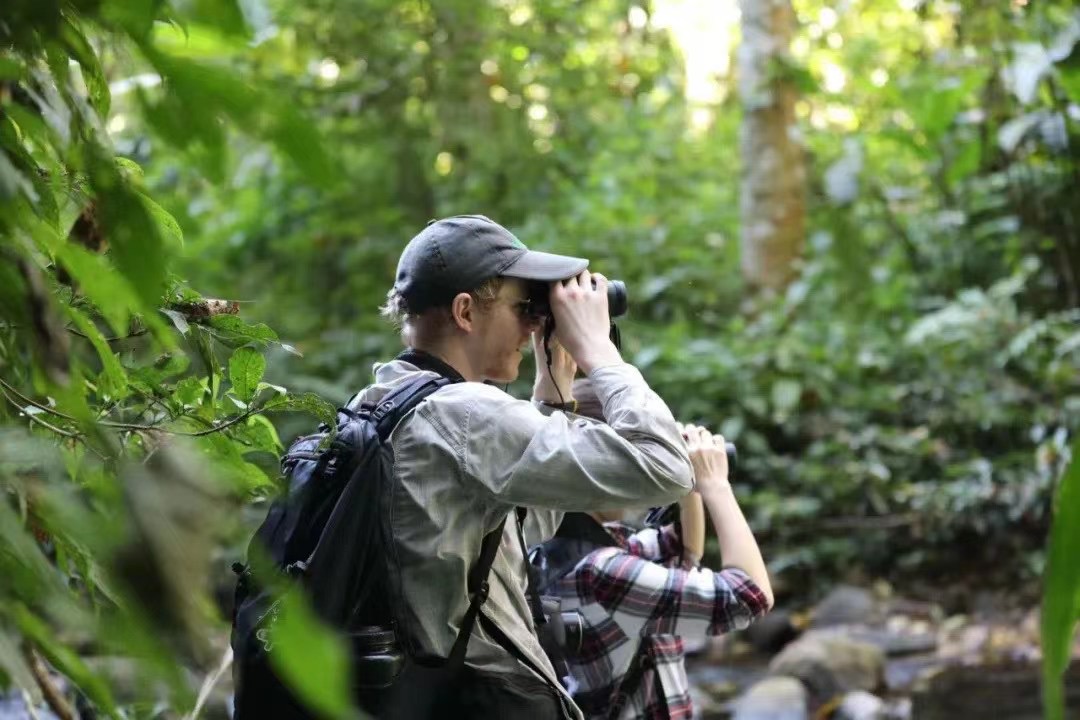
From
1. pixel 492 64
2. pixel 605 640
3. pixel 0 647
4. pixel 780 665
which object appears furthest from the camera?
pixel 492 64

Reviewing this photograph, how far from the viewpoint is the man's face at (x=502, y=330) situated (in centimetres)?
234

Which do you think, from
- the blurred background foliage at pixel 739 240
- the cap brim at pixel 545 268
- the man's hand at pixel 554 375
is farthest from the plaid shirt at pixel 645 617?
the blurred background foliage at pixel 739 240

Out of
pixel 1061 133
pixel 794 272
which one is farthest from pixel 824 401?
pixel 1061 133

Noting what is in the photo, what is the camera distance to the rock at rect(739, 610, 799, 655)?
7867 millimetres

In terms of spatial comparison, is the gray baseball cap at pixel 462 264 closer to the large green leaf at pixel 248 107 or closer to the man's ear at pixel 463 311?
the man's ear at pixel 463 311

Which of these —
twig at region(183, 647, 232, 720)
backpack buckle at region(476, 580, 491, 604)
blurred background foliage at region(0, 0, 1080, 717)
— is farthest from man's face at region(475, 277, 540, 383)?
blurred background foliage at region(0, 0, 1080, 717)

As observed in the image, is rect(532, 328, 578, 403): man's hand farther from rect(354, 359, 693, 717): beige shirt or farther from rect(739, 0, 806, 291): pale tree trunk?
rect(739, 0, 806, 291): pale tree trunk

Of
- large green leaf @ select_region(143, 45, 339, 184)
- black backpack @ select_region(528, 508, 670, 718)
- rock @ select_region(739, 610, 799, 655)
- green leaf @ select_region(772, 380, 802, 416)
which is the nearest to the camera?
large green leaf @ select_region(143, 45, 339, 184)

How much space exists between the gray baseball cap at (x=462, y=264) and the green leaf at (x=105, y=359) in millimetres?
797

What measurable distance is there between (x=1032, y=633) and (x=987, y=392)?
5.16 ft

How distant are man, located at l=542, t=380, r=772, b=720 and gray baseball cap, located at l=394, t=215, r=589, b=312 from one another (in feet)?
2.09

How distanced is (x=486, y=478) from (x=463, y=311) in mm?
415

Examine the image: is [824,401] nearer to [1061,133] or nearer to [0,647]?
[1061,133]

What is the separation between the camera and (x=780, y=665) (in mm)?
7031
